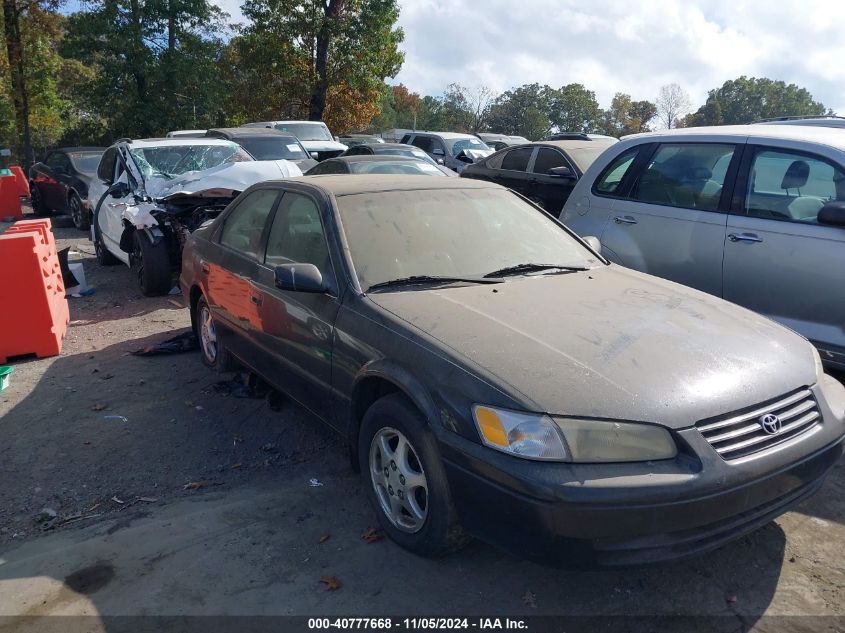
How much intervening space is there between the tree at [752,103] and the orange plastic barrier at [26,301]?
3153 inches

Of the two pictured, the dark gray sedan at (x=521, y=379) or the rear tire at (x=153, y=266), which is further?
the rear tire at (x=153, y=266)

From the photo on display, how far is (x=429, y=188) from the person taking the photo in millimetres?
Answer: 4160

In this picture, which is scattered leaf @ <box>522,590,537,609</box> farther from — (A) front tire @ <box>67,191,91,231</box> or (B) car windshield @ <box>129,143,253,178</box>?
(A) front tire @ <box>67,191,91,231</box>

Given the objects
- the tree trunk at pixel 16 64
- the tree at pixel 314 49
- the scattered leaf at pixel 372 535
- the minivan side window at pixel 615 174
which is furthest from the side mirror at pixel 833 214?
the tree at pixel 314 49

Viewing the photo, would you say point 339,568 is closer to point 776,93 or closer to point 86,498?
point 86,498

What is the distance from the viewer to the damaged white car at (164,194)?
25.2 ft

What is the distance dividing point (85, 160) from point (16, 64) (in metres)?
10.0

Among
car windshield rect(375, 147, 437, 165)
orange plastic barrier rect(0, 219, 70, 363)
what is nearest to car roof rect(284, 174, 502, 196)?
orange plastic barrier rect(0, 219, 70, 363)

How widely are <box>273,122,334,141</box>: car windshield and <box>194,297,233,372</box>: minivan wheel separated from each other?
44.7 feet

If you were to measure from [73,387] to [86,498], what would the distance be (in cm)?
184

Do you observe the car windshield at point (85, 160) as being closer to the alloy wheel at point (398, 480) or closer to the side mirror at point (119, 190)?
the side mirror at point (119, 190)

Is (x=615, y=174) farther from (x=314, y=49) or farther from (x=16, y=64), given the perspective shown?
(x=314, y=49)

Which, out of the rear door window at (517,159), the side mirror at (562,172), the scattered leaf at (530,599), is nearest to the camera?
the scattered leaf at (530,599)

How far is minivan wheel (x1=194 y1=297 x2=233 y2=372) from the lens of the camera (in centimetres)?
506
